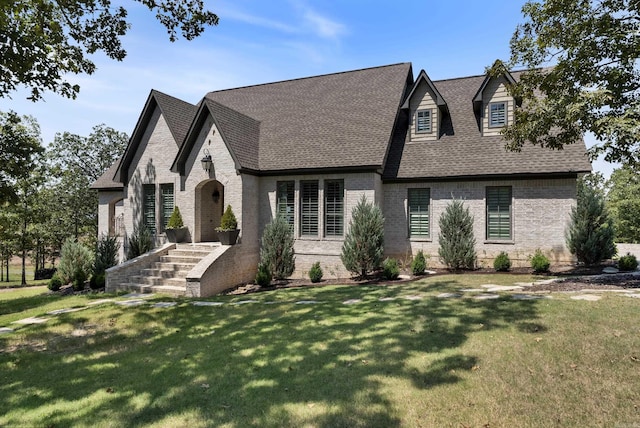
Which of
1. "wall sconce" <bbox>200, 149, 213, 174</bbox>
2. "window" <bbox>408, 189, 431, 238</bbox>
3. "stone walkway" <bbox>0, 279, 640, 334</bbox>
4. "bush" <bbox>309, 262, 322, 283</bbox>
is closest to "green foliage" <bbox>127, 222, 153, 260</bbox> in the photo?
"wall sconce" <bbox>200, 149, 213, 174</bbox>

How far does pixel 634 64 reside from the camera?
30.8 ft

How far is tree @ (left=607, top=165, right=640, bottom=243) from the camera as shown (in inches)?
1334

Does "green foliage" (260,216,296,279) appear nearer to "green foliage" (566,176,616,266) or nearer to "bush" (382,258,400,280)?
"bush" (382,258,400,280)

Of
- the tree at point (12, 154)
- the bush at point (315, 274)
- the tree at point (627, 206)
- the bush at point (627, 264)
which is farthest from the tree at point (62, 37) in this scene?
the tree at point (627, 206)

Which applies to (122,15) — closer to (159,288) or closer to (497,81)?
(159,288)

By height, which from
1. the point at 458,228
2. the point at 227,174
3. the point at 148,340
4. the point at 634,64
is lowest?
the point at 148,340

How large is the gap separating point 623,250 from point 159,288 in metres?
25.0

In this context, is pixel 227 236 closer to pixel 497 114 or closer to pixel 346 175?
pixel 346 175

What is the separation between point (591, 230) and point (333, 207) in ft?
32.8

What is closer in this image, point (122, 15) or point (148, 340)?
point (148, 340)

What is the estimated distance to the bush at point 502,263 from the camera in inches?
517

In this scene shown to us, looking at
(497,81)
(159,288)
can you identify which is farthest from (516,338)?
(497,81)

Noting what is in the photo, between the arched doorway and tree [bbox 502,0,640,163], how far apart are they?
1328 centimetres

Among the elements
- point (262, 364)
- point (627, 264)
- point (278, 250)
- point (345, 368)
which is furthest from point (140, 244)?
point (627, 264)
